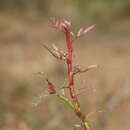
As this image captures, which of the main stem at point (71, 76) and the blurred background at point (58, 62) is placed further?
the blurred background at point (58, 62)

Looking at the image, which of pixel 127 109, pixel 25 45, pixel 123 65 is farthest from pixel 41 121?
pixel 25 45

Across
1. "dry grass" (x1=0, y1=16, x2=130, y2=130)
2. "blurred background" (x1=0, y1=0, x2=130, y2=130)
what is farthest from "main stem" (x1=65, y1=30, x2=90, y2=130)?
"dry grass" (x1=0, y1=16, x2=130, y2=130)

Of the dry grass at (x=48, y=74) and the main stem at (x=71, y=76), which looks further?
the dry grass at (x=48, y=74)

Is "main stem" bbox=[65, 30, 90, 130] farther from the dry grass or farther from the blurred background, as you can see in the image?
the dry grass

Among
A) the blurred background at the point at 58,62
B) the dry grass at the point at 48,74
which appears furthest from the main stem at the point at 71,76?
the dry grass at the point at 48,74

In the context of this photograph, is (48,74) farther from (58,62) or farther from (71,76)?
(71,76)

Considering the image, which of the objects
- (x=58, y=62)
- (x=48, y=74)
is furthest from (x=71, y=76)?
(x=58, y=62)

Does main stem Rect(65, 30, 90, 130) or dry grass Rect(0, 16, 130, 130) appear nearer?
main stem Rect(65, 30, 90, 130)

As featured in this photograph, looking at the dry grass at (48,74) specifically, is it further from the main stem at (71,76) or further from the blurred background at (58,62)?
the main stem at (71,76)

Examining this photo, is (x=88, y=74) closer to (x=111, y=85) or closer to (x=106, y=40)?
(x=111, y=85)
